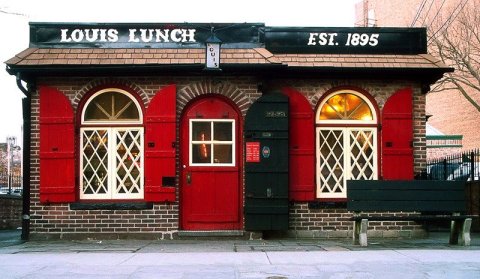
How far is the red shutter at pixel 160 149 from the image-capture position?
452 inches

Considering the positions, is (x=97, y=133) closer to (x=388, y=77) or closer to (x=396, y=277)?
(x=388, y=77)

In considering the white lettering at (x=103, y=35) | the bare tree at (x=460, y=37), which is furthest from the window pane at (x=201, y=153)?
the bare tree at (x=460, y=37)

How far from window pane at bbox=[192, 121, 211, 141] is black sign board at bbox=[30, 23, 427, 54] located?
1.53 meters

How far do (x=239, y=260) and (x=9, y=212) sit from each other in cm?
1401

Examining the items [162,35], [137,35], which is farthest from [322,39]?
[137,35]

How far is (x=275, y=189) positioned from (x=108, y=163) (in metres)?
3.25

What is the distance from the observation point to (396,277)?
6965 millimetres

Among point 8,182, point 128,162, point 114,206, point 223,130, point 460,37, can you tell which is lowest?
point 114,206

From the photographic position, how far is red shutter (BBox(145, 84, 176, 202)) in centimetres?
1147

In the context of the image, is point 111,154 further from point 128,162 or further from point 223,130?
point 223,130

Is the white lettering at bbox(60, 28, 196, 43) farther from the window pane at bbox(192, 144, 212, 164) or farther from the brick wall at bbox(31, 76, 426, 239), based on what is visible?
the window pane at bbox(192, 144, 212, 164)

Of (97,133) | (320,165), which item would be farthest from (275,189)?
(97,133)

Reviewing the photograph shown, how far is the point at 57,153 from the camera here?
11.5m

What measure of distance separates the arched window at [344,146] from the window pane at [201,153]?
2137 millimetres
